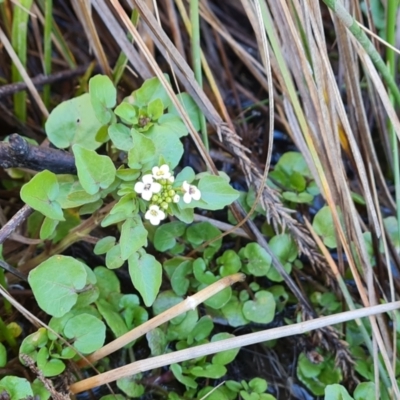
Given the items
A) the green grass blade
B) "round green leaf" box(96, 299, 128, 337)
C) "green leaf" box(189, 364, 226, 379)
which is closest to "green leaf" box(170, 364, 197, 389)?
"green leaf" box(189, 364, 226, 379)

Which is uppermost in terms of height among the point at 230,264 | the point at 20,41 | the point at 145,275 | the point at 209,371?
the point at 20,41

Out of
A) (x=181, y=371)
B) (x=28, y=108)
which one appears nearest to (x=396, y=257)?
(x=181, y=371)

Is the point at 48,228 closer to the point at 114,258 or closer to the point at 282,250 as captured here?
the point at 114,258

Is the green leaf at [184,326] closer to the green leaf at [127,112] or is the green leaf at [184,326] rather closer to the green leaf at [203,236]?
the green leaf at [203,236]

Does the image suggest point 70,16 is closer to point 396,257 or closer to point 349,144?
point 349,144

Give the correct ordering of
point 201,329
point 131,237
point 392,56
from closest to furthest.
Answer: point 131,237
point 201,329
point 392,56

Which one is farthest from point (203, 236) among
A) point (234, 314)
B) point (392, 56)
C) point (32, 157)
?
point (392, 56)
